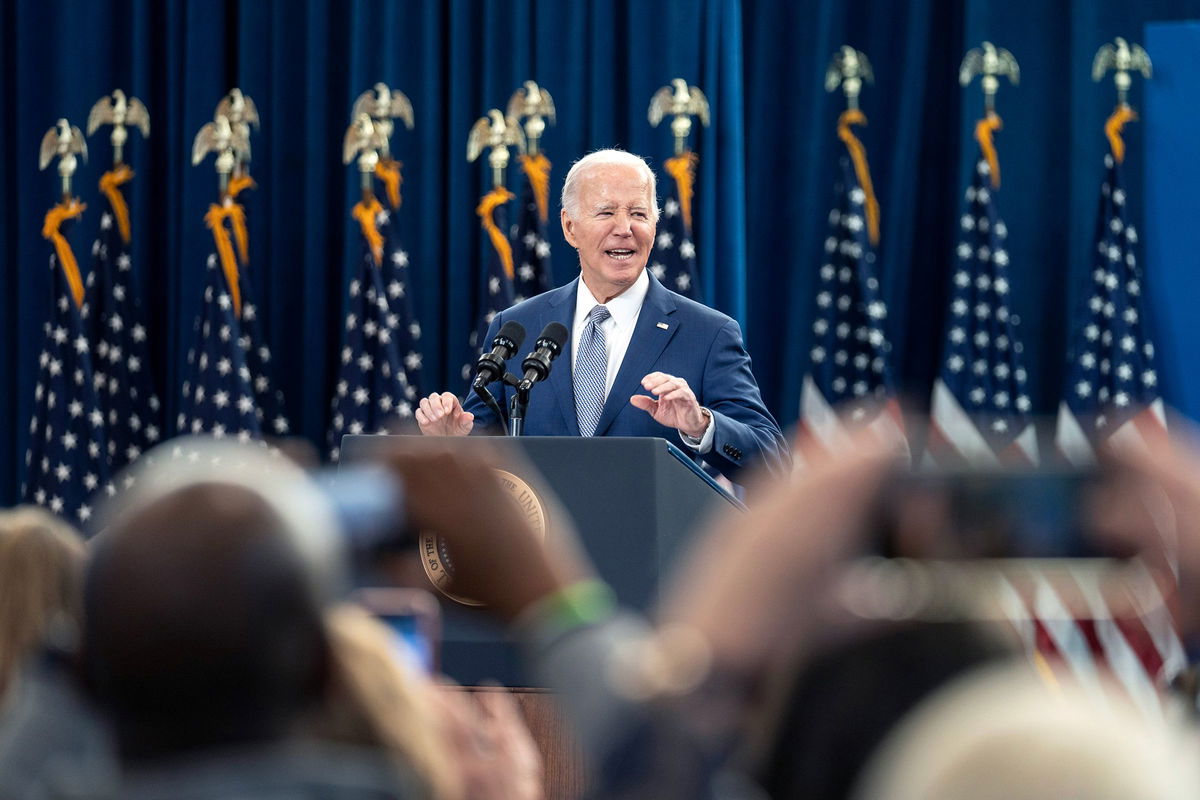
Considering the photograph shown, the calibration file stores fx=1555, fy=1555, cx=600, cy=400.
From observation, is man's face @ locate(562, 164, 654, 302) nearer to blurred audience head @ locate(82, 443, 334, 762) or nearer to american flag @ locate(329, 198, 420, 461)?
american flag @ locate(329, 198, 420, 461)

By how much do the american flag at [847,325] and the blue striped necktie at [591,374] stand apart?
3294 mm

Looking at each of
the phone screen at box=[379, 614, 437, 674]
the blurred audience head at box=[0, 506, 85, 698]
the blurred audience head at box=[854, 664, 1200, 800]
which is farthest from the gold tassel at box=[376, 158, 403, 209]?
the blurred audience head at box=[854, 664, 1200, 800]

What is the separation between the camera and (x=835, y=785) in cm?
105

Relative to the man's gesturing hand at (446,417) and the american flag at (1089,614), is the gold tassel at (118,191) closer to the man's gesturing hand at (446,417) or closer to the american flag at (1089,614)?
the man's gesturing hand at (446,417)

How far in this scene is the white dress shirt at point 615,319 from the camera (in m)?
5.00

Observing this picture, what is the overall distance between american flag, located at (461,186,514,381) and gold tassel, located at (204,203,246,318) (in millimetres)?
1333

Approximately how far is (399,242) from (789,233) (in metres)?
2.16

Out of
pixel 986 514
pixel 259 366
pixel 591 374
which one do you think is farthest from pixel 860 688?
pixel 259 366

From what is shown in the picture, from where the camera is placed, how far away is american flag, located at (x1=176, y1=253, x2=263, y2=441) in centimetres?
834

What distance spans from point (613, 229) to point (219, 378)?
3887mm

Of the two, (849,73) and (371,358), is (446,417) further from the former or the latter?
(849,73)

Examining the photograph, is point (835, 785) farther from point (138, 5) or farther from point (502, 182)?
point (138, 5)

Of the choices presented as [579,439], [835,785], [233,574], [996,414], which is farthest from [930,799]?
[996,414]

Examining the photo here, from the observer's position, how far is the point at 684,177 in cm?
806
